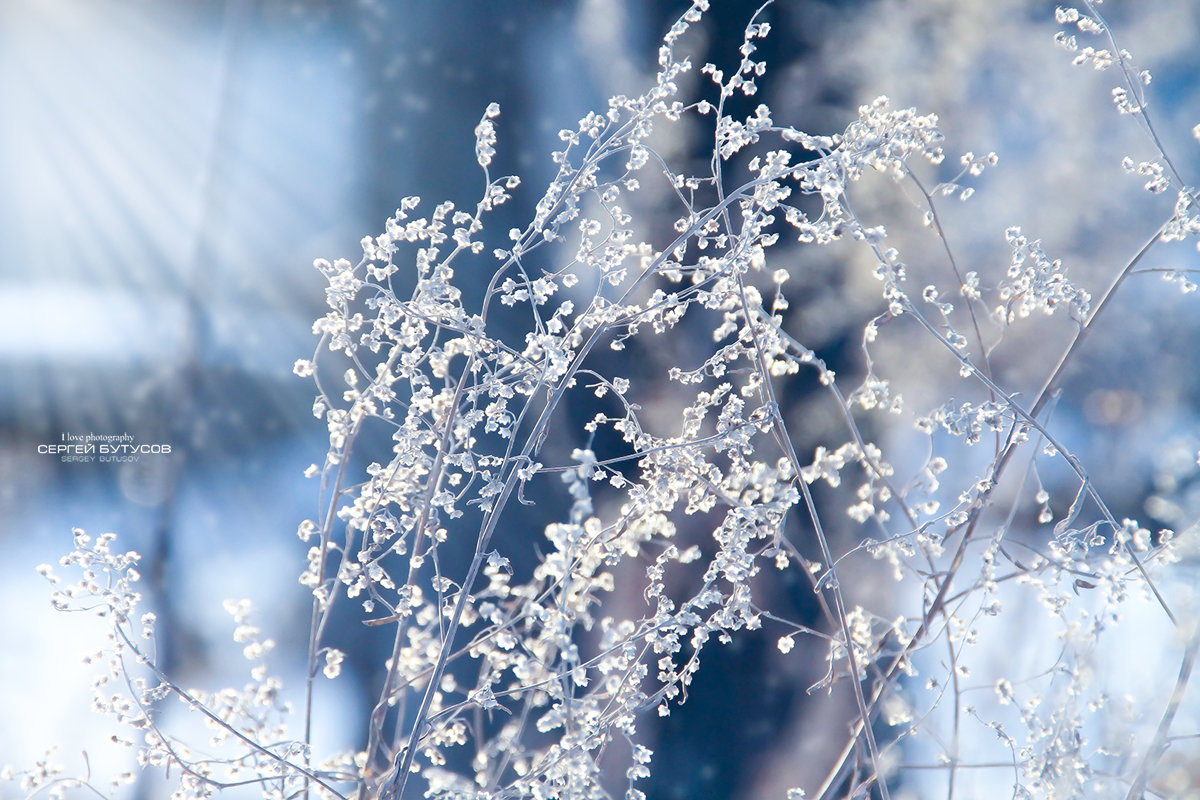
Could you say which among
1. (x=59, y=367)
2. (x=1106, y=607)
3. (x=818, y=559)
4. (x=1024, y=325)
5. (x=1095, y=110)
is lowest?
(x=1106, y=607)

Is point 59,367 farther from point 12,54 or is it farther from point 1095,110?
point 1095,110

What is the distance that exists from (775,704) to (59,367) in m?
1.99

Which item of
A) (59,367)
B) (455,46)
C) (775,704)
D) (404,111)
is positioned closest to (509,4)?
(455,46)

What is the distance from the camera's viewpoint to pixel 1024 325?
1853 millimetres

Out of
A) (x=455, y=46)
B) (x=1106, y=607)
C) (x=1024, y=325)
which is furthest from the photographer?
(x=455, y=46)

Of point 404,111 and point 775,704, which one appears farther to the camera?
point 404,111

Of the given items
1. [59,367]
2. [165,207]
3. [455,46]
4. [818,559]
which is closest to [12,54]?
[165,207]

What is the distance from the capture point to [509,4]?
2047 mm

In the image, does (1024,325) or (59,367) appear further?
(59,367)

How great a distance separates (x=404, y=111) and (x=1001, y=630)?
6.13ft

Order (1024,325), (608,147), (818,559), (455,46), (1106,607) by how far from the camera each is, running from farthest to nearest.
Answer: (455,46) < (1024,325) < (818,559) < (608,147) < (1106,607)

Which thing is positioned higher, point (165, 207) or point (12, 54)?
point (12, 54)

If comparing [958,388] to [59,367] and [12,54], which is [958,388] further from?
[12,54]

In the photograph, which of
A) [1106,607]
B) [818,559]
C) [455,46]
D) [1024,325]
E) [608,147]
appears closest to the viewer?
[1106,607]
